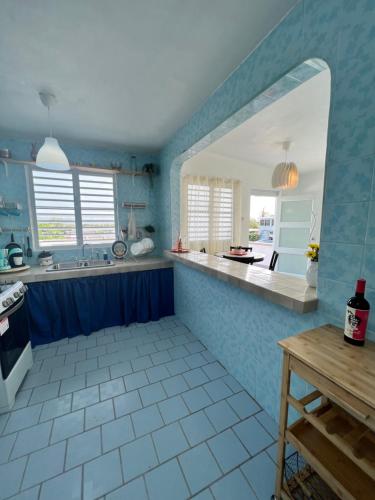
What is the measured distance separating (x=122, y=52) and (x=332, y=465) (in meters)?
2.28

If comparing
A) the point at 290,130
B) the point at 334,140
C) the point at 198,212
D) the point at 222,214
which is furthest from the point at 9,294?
the point at 290,130

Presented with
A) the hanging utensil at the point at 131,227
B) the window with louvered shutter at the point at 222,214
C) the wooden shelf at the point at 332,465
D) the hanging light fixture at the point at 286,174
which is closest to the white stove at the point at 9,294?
the hanging utensil at the point at 131,227

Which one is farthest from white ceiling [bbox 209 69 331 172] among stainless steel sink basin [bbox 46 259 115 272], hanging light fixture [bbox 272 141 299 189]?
stainless steel sink basin [bbox 46 259 115 272]

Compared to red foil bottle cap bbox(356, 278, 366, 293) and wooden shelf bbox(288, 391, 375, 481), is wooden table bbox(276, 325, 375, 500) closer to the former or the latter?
wooden shelf bbox(288, 391, 375, 481)

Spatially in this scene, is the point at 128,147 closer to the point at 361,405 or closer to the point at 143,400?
the point at 143,400

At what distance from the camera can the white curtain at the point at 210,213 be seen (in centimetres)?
324

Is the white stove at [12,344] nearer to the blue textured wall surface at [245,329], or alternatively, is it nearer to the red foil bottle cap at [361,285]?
the blue textured wall surface at [245,329]

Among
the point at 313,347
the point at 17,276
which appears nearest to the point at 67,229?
the point at 17,276

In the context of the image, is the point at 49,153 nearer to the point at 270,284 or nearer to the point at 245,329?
the point at 270,284

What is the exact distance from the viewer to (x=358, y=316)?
808mm

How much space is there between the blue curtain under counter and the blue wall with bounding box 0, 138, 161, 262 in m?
0.60

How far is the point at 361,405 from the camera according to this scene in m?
0.61

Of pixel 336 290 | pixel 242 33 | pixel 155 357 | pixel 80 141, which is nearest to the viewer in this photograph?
pixel 336 290

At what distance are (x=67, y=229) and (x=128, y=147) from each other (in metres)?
1.34
